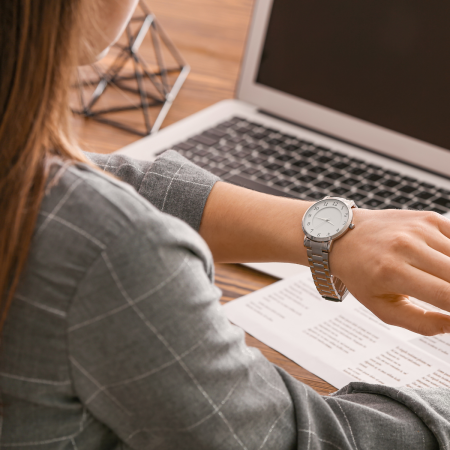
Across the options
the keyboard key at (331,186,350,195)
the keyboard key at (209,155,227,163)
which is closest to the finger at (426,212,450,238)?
the keyboard key at (331,186,350,195)

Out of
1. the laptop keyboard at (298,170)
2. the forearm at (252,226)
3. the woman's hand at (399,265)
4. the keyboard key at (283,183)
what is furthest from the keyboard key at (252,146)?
the woman's hand at (399,265)

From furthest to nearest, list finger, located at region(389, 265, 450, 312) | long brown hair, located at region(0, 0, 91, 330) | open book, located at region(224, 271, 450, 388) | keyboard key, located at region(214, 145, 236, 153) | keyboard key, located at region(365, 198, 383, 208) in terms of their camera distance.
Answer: keyboard key, located at region(214, 145, 236, 153), keyboard key, located at region(365, 198, 383, 208), open book, located at region(224, 271, 450, 388), finger, located at region(389, 265, 450, 312), long brown hair, located at region(0, 0, 91, 330)

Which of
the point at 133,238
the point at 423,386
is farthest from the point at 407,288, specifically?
the point at 133,238

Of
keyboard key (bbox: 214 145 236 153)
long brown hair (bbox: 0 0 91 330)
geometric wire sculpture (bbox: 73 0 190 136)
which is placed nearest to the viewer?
long brown hair (bbox: 0 0 91 330)

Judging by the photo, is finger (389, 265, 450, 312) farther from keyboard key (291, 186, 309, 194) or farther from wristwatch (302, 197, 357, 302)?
keyboard key (291, 186, 309, 194)

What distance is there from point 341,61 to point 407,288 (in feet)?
1.89

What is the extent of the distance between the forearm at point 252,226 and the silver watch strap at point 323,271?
0.02 m

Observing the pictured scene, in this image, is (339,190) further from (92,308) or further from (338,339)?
(92,308)

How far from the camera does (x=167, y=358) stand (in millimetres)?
354

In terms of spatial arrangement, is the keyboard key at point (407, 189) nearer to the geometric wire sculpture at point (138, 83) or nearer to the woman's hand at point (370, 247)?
the woman's hand at point (370, 247)

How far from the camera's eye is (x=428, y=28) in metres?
0.86

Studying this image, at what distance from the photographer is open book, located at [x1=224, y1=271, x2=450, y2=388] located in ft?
1.85

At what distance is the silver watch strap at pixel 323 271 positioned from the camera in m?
0.54

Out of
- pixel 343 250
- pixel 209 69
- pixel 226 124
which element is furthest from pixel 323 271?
pixel 209 69
